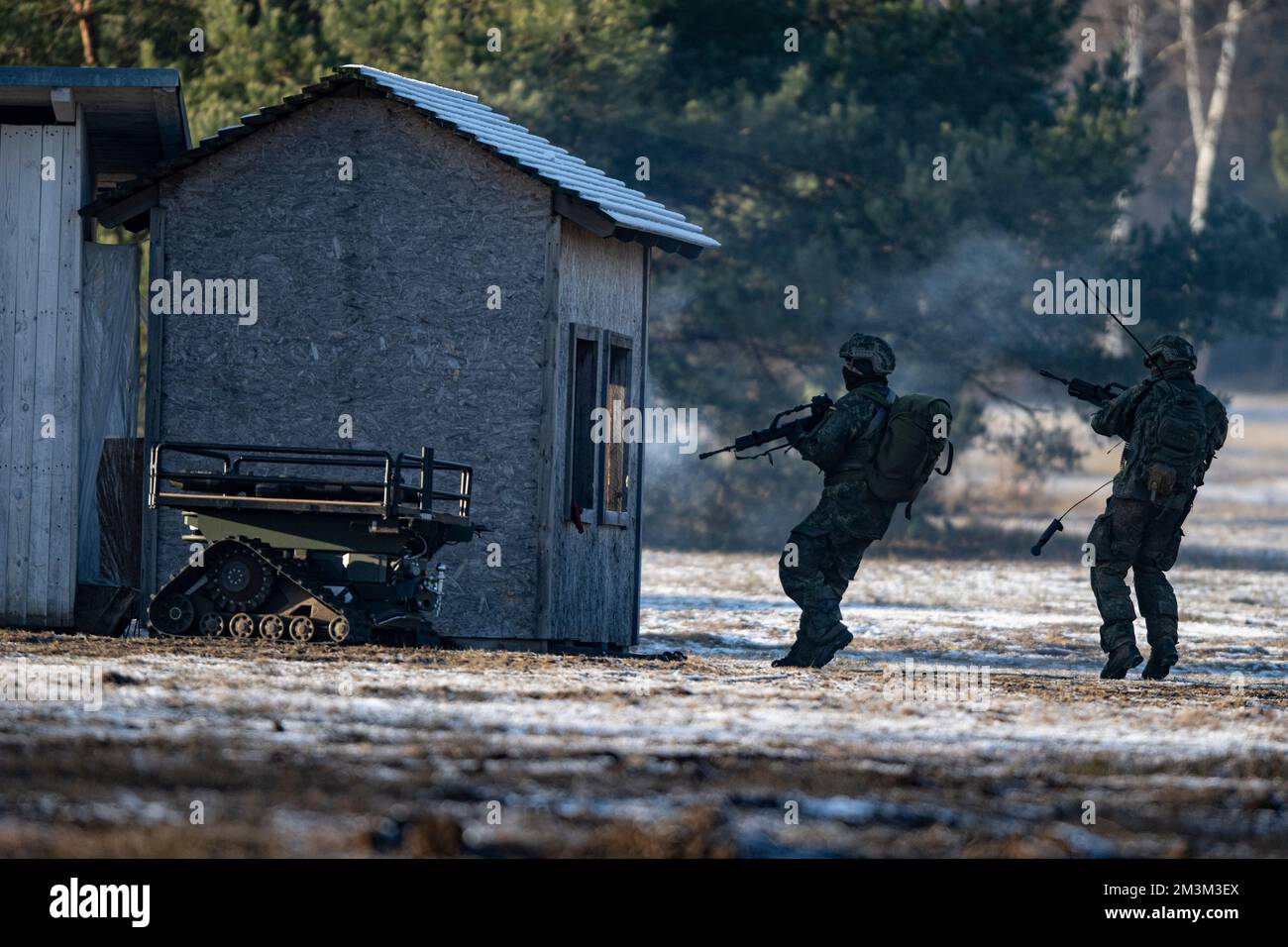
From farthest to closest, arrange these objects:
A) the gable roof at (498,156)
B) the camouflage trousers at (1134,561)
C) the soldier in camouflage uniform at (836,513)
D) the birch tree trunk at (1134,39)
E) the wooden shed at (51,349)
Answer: the birch tree trunk at (1134,39) < the wooden shed at (51,349) < the gable roof at (498,156) < the soldier in camouflage uniform at (836,513) < the camouflage trousers at (1134,561)

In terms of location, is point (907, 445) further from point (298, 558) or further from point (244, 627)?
point (244, 627)

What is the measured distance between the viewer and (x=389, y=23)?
94.5 ft

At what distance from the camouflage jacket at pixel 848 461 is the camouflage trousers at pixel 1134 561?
5.04ft

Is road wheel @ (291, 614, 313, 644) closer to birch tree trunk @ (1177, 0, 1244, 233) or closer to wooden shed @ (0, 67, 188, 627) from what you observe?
wooden shed @ (0, 67, 188, 627)

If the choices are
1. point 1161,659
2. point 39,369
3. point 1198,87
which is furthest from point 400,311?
point 1198,87

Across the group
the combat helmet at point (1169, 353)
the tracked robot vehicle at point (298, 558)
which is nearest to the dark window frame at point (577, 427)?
the tracked robot vehicle at point (298, 558)

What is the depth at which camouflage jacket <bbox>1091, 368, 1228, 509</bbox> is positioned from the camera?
1348 cm

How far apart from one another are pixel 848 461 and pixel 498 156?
3.32m

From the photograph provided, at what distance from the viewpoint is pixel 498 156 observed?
1399cm

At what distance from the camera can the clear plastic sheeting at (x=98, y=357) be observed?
14.5 metres

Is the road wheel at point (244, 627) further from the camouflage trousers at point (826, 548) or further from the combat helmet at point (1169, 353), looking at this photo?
the combat helmet at point (1169, 353)

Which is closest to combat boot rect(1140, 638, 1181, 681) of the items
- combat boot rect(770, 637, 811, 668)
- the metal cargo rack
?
combat boot rect(770, 637, 811, 668)

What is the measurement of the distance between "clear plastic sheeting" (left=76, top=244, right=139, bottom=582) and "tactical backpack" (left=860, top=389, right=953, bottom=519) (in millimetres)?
5632

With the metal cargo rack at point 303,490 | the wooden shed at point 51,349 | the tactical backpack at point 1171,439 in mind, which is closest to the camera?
the metal cargo rack at point 303,490
